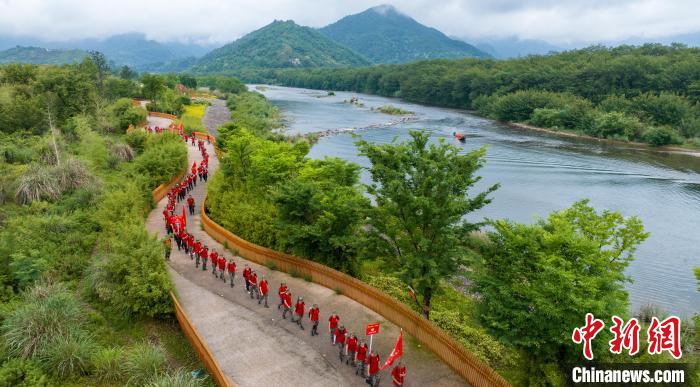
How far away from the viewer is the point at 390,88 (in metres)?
160

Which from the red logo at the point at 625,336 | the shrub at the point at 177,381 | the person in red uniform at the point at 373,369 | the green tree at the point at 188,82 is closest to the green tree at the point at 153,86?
the green tree at the point at 188,82

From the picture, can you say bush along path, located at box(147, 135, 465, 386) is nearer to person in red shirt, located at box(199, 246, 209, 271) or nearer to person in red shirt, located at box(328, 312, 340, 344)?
person in red shirt, located at box(199, 246, 209, 271)

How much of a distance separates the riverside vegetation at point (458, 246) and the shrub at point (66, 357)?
32.1 feet

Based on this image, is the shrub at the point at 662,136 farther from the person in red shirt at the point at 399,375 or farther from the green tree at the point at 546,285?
the person in red shirt at the point at 399,375

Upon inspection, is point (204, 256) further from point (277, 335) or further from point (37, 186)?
point (37, 186)

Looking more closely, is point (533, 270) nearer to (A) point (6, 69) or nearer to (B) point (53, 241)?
(B) point (53, 241)

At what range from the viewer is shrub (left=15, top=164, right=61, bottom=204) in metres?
30.8

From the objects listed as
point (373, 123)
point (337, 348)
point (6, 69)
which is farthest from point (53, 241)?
point (373, 123)

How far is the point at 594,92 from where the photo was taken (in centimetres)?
9525

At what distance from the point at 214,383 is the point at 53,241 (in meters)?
15.7

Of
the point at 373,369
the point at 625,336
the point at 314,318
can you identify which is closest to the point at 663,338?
the point at 625,336

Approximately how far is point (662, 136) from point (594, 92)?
26.1m

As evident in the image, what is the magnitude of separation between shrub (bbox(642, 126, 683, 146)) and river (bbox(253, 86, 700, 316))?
3.99m

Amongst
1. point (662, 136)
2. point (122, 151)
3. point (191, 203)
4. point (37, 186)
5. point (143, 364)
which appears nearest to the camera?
point (143, 364)
